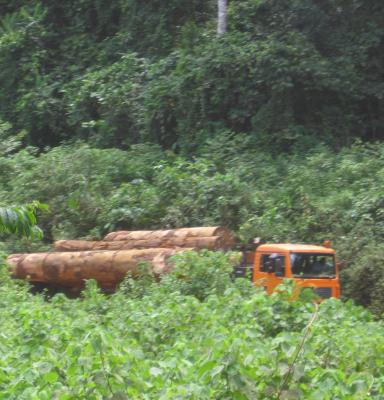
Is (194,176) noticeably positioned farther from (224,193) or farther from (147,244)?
(147,244)

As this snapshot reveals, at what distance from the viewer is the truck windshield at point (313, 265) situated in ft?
49.4

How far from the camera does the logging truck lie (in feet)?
49.5

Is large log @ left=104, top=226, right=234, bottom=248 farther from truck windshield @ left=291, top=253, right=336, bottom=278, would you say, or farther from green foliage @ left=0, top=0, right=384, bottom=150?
green foliage @ left=0, top=0, right=384, bottom=150

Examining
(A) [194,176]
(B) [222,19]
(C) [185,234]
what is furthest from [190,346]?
(B) [222,19]

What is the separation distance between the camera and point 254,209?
19.5m

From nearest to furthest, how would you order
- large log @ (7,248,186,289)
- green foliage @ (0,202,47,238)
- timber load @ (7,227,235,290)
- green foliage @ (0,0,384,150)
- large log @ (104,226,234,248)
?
green foliage @ (0,202,47,238) < large log @ (7,248,186,289) < timber load @ (7,227,235,290) < large log @ (104,226,234,248) < green foliage @ (0,0,384,150)

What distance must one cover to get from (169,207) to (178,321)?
9512 mm

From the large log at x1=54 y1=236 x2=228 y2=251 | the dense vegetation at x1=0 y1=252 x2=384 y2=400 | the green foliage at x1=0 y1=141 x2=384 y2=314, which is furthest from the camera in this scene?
the green foliage at x1=0 y1=141 x2=384 y2=314

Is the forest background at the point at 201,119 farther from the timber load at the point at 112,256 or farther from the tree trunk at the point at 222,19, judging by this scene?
the timber load at the point at 112,256

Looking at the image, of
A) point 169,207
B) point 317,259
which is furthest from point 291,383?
point 169,207

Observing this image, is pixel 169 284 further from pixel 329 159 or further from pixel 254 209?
pixel 329 159

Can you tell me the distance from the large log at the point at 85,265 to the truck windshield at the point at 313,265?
2.36m

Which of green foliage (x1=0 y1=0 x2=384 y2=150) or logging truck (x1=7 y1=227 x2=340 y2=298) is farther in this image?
green foliage (x1=0 y1=0 x2=384 y2=150)

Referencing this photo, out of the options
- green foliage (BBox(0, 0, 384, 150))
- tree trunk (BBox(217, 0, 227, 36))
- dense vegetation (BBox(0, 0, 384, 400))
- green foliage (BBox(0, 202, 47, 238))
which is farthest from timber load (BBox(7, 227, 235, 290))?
tree trunk (BBox(217, 0, 227, 36))
